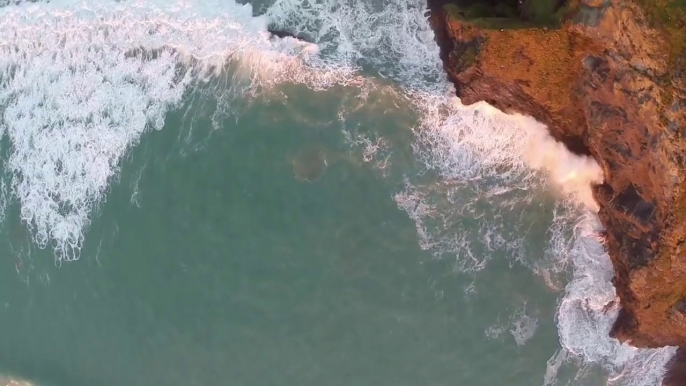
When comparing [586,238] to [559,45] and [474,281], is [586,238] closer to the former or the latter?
[474,281]

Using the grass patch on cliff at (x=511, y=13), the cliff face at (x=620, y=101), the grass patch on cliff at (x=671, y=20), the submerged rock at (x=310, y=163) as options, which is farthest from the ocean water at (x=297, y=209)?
the grass patch on cliff at (x=671, y=20)

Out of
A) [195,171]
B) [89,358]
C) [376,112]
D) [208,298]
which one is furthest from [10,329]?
[376,112]

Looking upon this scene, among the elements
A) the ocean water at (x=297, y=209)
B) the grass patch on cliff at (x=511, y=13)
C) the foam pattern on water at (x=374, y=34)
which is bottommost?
the ocean water at (x=297, y=209)

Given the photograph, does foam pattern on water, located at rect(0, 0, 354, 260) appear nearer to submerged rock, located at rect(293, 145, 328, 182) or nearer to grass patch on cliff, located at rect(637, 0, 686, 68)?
submerged rock, located at rect(293, 145, 328, 182)

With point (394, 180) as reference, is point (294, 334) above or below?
below

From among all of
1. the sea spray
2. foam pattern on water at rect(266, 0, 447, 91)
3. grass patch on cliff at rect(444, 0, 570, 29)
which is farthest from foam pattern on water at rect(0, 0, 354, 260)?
grass patch on cliff at rect(444, 0, 570, 29)

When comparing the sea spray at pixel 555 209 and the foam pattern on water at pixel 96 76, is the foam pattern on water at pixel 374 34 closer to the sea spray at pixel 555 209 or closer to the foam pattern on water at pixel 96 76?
the foam pattern on water at pixel 96 76

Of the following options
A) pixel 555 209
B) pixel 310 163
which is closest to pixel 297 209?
pixel 310 163

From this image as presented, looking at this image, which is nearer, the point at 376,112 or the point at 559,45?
the point at 559,45
